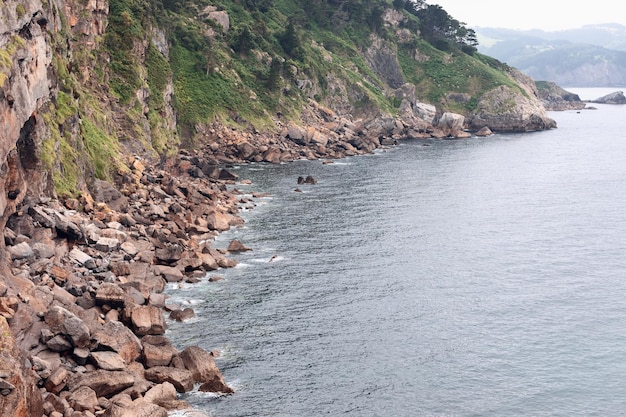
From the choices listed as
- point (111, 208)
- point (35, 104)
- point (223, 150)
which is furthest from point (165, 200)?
point (223, 150)

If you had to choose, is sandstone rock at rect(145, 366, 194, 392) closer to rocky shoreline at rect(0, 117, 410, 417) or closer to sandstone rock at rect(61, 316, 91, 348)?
rocky shoreline at rect(0, 117, 410, 417)

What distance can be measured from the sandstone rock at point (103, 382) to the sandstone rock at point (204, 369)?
478 centimetres

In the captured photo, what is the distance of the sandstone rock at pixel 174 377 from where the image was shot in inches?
1821

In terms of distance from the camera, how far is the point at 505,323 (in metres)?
58.8

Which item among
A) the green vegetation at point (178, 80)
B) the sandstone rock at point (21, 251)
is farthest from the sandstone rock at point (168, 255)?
the sandstone rock at point (21, 251)

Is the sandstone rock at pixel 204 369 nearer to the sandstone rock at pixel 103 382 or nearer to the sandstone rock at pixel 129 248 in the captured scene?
the sandstone rock at pixel 103 382

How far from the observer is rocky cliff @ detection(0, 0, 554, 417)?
1772 inches

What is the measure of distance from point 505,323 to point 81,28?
246 ft

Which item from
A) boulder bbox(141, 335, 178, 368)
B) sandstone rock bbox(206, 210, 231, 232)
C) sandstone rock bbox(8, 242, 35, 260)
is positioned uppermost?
sandstone rock bbox(8, 242, 35, 260)

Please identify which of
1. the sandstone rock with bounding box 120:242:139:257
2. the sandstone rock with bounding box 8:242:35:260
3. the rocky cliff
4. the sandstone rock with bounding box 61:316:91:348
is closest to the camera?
the rocky cliff

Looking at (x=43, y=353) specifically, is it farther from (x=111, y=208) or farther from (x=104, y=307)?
(x=111, y=208)

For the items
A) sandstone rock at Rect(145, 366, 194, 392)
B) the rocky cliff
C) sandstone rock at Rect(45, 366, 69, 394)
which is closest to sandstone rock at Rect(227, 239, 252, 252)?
the rocky cliff

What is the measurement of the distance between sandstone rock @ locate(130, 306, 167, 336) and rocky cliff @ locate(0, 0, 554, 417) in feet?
0.37

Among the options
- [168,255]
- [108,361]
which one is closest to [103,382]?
[108,361]
